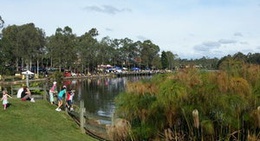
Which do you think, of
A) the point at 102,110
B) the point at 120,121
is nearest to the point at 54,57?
the point at 102,110

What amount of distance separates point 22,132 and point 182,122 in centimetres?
770

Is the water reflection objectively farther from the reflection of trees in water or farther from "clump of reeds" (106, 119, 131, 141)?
"clump of reeds" (106, 119, 131, 141)

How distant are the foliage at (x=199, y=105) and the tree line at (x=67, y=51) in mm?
42042

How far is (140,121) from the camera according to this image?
1063 cm

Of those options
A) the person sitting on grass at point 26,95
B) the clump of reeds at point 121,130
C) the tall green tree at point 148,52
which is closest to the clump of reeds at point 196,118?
the clump of reeds at point 121,130

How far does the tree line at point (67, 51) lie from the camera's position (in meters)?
89.6

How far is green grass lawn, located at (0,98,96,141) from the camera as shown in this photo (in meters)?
14.6

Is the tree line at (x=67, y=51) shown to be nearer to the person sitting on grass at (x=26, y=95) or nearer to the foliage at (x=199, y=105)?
the person sitting on grass at (x=26, y=95)

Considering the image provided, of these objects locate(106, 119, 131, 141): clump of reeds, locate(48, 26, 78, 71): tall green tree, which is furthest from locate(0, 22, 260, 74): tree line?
locate(106, 119, 131, 141): clump of reeds

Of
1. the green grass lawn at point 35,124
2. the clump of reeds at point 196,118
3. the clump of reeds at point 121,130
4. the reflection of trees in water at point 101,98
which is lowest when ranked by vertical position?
the reflection of trees in water at point 101,98

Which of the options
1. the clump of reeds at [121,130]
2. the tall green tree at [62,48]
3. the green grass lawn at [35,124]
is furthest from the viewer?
the tall green tree at [62,48]

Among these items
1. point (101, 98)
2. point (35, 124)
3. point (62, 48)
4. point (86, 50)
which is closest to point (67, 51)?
point (62, 48)

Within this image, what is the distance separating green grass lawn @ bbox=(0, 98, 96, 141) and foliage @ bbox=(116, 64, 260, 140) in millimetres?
5282

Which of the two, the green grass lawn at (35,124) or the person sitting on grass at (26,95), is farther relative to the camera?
the person sitting on grass at (26,95)
